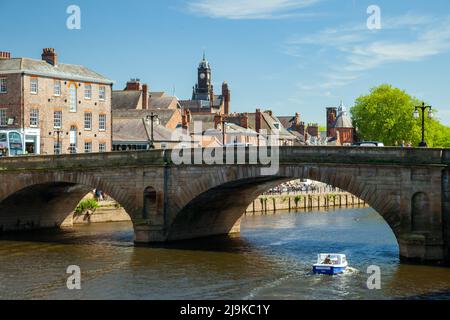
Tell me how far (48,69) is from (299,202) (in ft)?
127

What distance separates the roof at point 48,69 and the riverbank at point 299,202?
23737 mm

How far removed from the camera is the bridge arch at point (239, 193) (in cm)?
4591

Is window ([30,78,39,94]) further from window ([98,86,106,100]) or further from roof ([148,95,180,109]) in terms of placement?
roof ([148,95,180,109])

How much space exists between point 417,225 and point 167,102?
87841 mm

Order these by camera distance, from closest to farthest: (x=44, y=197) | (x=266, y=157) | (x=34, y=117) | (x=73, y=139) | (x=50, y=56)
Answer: (x=266, y=157)
(x=44, y=197)
(x=34, y=117)
(x=50, y=56)
(x=73, y=139)

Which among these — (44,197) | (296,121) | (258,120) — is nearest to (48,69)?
(44,197)

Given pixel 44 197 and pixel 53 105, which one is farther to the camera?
pixel 53 105

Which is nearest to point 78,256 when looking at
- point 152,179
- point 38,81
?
point 152,179

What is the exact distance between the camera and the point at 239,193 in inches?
2333

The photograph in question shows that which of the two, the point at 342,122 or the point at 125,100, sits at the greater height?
the point at 342,122

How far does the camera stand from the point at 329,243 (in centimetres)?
5719

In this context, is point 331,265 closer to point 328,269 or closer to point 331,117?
point 328,269

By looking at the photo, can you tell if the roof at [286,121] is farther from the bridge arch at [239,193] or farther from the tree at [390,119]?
the bridge arch at [239,193]
